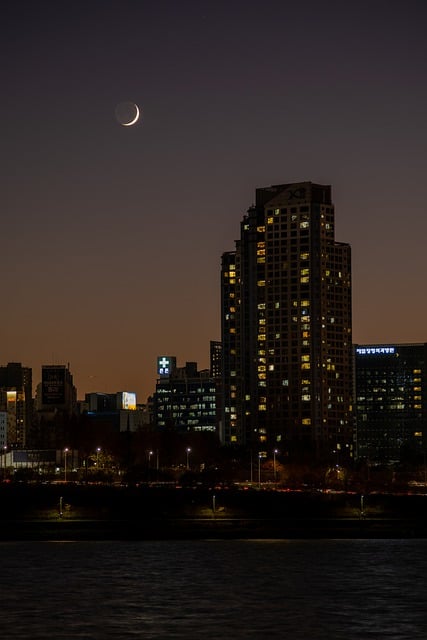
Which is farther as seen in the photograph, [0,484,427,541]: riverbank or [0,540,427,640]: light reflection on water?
[0,484,427,541]: riverbank

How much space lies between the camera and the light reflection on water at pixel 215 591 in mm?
50581

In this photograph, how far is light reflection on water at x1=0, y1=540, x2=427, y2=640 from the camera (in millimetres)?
50581

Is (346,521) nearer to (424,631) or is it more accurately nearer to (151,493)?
(151,493)

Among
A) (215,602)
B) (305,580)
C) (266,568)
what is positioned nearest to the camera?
(215,602)

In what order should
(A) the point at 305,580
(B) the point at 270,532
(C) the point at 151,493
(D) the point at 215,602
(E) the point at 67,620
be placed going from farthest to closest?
(C) the point at 151,493, (B) the point at 270,532, (A) the point at 305,580, (D) the point at 215,602, (E) the point at 67,620

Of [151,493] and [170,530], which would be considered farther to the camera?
[151,493]

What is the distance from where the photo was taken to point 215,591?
66.4 meters

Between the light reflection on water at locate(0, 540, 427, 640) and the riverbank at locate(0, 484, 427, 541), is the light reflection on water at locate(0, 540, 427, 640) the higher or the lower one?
the lower one

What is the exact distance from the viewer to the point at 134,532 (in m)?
118

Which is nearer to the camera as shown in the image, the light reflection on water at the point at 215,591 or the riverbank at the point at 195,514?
the light reflection on water at the point at 215,591

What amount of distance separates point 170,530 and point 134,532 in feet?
11.0

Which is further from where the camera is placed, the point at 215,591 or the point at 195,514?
the point at 195,514

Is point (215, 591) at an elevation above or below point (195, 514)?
below

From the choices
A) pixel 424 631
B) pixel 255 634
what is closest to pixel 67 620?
pixel 255 634
